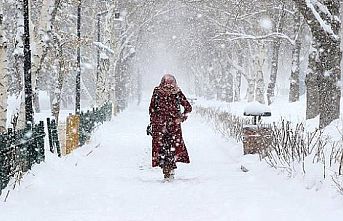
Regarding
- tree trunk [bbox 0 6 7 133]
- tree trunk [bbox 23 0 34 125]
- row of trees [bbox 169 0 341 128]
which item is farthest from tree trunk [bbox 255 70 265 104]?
tree trunk [bbox 23 0 34 125]

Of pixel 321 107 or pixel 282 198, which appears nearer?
pixel 282 198

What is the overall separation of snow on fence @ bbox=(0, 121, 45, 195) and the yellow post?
9.77 feet

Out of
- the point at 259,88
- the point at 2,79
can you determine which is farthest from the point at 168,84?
the point at 259,88

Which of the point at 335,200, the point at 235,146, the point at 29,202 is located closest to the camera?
the point at 335,200

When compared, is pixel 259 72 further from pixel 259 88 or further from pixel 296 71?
pixel 296 71

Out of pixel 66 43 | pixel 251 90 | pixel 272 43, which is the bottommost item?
pixel 251 90

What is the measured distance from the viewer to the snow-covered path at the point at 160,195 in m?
5.86

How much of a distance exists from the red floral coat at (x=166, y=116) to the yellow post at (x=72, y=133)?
389 centimetres

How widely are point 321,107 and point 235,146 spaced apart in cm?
227

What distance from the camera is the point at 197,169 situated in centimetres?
1023

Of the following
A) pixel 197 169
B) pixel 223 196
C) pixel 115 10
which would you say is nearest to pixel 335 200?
pixel 223 196

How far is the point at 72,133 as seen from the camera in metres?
12.9

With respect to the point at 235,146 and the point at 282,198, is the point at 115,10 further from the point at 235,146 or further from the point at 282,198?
the point at 282,198

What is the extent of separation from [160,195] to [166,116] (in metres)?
1.98
